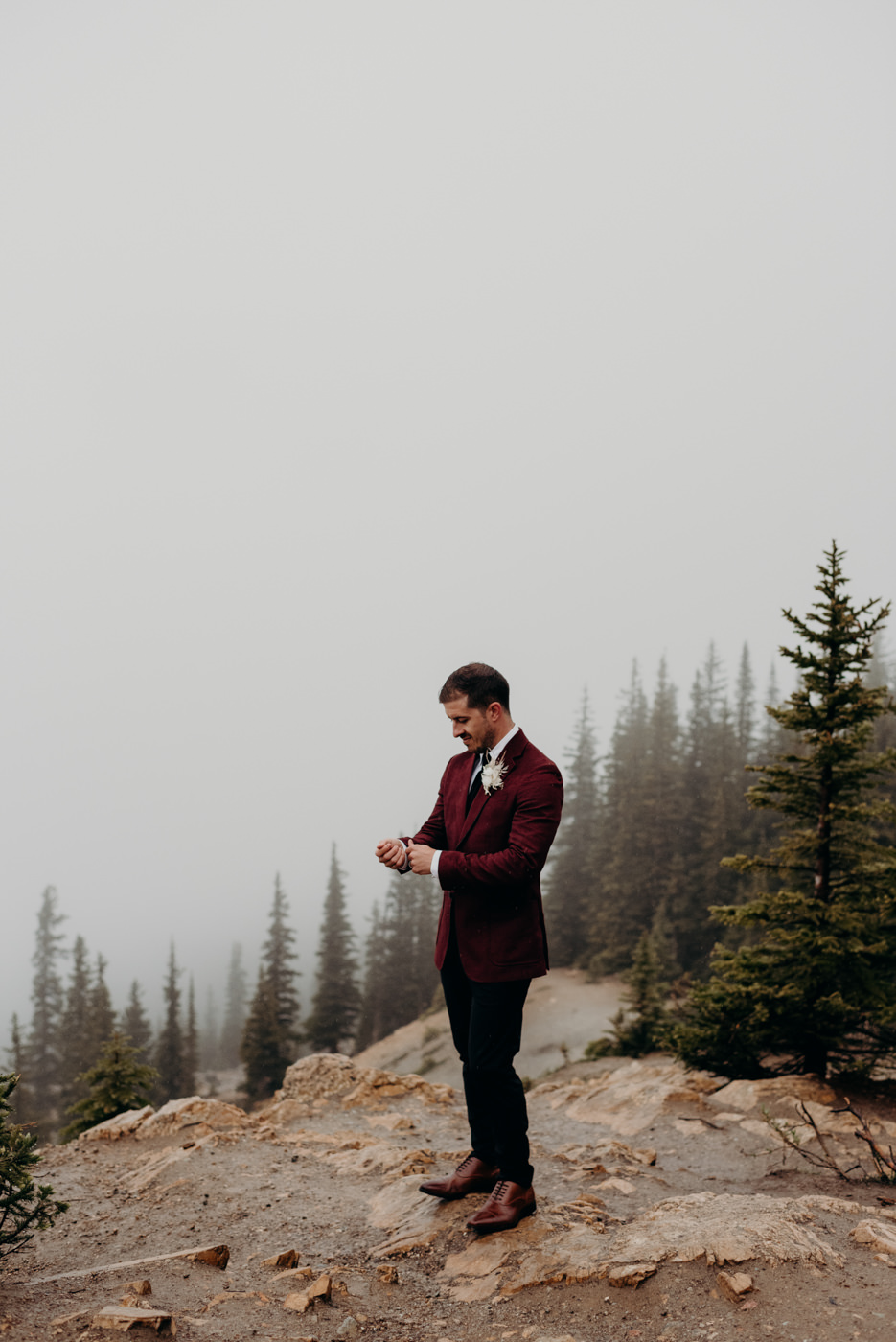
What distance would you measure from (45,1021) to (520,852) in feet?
178

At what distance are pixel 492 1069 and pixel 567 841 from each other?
4996 cm

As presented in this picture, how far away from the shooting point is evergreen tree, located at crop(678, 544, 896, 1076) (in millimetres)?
7605

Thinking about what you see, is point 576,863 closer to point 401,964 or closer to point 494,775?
point 401,964

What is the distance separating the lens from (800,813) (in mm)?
8211

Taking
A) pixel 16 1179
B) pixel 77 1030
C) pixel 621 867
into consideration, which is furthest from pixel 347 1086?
pixel 77 1030

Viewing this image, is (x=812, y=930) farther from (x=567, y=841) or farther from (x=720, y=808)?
(x=567, y=841)

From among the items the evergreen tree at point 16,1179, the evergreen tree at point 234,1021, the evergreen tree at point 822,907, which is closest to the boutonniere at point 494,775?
the evergreen tree at point 16,1179

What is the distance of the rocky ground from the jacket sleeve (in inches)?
74.3

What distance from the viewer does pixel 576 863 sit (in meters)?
50.5

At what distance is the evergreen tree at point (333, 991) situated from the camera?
133 ft

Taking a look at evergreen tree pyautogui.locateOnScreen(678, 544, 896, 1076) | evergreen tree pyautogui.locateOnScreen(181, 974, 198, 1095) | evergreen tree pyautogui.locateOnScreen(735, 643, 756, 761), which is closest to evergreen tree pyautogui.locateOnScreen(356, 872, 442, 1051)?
evergreen tree pyautogui.locateOnScreen(181, 974, 198, 1095)

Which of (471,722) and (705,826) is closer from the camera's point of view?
(471,722)

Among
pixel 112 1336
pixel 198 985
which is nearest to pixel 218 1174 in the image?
pixel 112 1336

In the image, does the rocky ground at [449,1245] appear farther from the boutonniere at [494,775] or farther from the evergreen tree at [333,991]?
the evergreen tree at [333,991]
